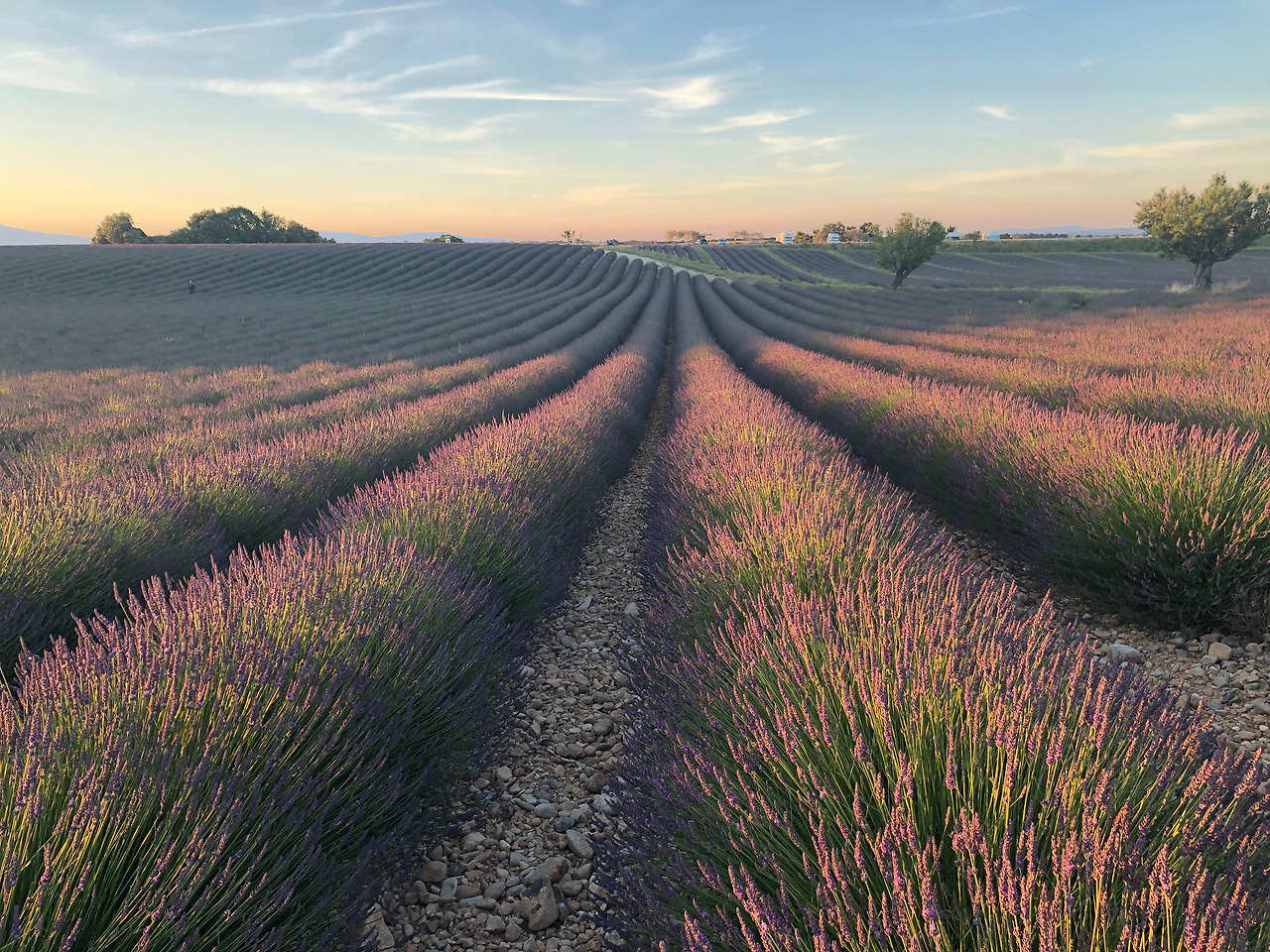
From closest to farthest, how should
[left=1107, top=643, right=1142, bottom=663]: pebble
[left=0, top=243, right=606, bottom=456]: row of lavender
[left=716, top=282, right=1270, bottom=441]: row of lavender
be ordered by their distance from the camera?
[left=1107, top=643, right=1142, bottom=663]: pebble < [left=716, top=282, right=1270, bottom=441]: row of lavender < [left=0, top=243, right=606, bottom=456]: row of lavender

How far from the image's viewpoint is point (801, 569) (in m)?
2.47

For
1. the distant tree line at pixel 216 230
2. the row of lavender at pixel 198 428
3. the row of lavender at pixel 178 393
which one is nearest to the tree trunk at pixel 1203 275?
the row of lavender at pixel 178 393

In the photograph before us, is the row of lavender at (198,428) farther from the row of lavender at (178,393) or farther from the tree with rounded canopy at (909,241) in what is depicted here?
the tree with rounded canopy at (909,241)

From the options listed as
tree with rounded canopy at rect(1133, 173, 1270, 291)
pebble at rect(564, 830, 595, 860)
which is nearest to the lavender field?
pebble at rect(564, 830, 595, 860)

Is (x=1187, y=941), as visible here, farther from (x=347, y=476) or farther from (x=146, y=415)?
(x=146, y=415)

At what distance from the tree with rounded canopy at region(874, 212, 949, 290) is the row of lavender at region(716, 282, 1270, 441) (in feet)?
85.2

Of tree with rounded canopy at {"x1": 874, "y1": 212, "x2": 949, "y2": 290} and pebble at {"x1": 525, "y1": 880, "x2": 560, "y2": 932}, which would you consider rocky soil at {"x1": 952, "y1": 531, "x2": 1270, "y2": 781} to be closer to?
pebble at {"x1": 525, "y1": 880, "x2": 560, "y2": 932}

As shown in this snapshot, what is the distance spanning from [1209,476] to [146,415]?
9.04 m

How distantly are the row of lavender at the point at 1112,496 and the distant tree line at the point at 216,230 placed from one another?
62.5 m

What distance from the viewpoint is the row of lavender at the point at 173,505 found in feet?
8.86

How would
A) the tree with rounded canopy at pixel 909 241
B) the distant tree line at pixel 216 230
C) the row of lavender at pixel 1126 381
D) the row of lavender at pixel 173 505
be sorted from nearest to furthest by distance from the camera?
1. the row of lavender at pixel 173 505
2. the row of lavender at pixel 1126 381
3. the tree with rounded canopy at pixel 909 241
4. the distant tree line at pixel 216 230

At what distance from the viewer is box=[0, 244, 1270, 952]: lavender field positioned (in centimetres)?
115

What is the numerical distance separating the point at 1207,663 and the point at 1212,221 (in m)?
27.9

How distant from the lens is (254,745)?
1.56 meters
